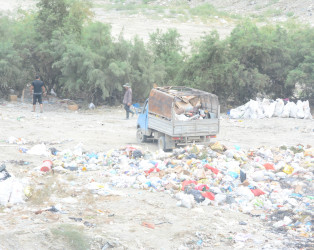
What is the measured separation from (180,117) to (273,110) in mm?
7496

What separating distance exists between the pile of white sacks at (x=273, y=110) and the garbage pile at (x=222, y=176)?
5.98 m

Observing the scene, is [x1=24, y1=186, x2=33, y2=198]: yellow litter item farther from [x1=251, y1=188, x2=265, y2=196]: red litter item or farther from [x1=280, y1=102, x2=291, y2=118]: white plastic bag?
[x1=280, y1=102, x2=291, y2=118]: white plastic bag

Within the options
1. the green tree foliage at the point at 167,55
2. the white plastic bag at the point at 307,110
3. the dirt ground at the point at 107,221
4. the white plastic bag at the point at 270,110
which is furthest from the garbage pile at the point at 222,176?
the green tree foliage at the point at 167,55

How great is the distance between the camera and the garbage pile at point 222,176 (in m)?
10.4

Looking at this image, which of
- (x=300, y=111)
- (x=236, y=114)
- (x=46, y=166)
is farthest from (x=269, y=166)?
(x=300, y=111)

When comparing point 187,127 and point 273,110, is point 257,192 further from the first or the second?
point 273,110

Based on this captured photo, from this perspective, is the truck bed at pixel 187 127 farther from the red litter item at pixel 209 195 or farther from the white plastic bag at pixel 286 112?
the white plastic bag at pixel 286 112

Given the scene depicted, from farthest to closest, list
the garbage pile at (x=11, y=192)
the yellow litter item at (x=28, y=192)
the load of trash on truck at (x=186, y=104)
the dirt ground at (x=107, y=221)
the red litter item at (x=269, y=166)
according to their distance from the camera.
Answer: the load of trash on truck at (x=186, y=104), the red litter item at (x=269, y=166), the yellow litter item at (x=28, y=192), the garbage pile at (x=11, y=192), the dirt ground at (x=107, y=221)

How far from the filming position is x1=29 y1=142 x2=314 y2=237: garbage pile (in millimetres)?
10430

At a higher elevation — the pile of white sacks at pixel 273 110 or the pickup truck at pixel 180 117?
the pickup truck at pixel 180 117

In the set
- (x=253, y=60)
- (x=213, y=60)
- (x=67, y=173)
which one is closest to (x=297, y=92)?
(x=253, y=60)

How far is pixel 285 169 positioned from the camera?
12.7 meters

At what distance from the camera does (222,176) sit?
12.0 meters

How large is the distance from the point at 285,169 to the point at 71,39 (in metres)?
12.5
